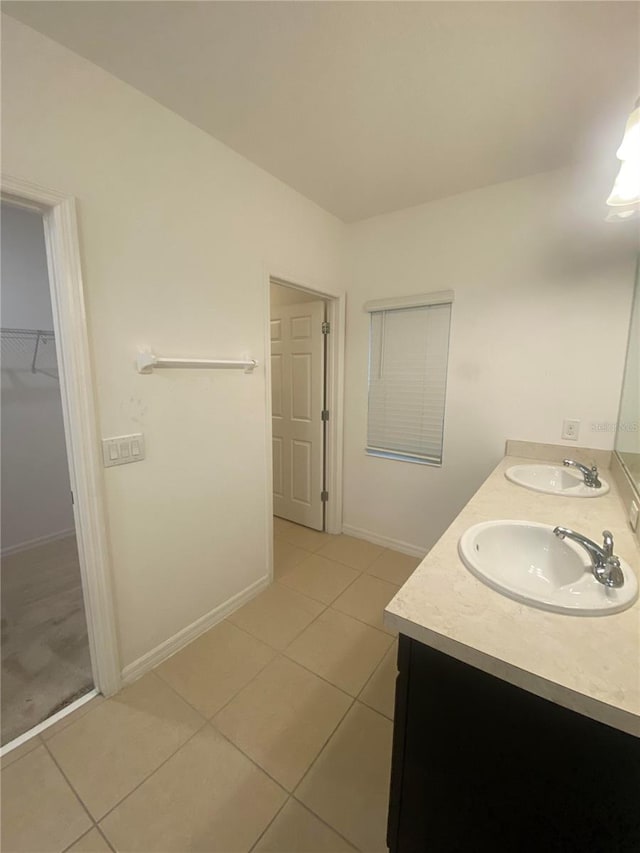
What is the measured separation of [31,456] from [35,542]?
2.28 feet

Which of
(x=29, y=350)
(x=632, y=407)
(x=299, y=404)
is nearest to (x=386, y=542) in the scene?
(x=299, y=404)

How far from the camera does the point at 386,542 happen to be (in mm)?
2805

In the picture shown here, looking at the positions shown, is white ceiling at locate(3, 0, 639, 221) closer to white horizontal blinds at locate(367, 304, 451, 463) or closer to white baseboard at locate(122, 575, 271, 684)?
white horizontal blinds at locate(367, 304, 451, 463)

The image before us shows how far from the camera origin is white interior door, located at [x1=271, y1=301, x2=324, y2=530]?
2838 millimetres

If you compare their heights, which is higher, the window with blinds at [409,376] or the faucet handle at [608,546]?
the window with blinds at [409,376]

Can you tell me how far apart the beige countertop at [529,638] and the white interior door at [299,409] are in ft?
6.54

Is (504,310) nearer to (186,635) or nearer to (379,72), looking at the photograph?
(379,72)

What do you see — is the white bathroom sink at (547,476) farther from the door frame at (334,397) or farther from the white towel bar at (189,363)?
the white towel bar at (189,363)

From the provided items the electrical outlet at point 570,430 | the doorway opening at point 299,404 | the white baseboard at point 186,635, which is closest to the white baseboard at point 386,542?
the doorway opening at point 299,404

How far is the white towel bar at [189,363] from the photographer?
1.48m

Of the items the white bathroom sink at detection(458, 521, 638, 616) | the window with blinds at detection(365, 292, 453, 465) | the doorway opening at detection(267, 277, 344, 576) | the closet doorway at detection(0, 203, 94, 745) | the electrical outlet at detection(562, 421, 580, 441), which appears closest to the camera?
the white bathroom sink at detection(458, 521, 638, 616)

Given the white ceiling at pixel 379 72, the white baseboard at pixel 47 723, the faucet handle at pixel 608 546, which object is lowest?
the white baseboard at pixel 47 723

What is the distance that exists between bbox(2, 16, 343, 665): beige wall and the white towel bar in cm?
4

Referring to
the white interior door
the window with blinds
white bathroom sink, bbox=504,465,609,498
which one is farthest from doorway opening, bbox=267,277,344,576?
white bathroom sink, bbox=504,465,609,498
